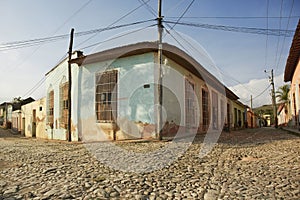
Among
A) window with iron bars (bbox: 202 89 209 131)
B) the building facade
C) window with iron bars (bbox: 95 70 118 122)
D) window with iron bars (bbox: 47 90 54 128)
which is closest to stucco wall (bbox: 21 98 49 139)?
the building facade

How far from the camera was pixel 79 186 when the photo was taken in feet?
11.3

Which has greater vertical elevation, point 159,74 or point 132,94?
point 159,74

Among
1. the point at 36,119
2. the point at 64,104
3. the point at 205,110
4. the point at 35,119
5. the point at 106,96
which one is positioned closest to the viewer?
the point at 106,96

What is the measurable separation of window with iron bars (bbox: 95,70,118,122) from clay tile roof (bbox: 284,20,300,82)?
7.32m

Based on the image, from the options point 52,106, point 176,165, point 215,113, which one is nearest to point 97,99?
point 52,106

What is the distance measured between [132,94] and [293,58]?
8447mm

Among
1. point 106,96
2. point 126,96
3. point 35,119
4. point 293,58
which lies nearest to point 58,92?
point 106,96

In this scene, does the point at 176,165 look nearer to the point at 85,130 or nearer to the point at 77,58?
the point at 85,130

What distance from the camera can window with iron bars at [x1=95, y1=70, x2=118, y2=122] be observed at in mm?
10852

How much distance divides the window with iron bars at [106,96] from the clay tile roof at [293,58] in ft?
24.0

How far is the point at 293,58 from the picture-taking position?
12.5 m

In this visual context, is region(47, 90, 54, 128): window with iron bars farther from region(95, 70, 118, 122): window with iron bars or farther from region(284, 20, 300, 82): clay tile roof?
region(284, 20, 300, 82): clay tile roof

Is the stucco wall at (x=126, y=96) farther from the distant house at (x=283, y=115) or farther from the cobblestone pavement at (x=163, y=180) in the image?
the distant house at (x=283, y=115)

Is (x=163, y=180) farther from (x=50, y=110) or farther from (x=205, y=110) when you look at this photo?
(x=50, y=110)
